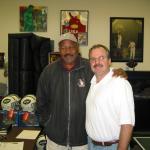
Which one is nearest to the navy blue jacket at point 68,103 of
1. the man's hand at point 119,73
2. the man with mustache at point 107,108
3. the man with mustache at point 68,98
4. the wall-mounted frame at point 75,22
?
the man with mustache at point 68,98

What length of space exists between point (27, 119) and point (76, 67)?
42.3 inches

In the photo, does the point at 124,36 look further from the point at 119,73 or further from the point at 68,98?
the point at 119,73

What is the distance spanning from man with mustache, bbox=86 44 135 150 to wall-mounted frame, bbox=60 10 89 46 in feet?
8.73

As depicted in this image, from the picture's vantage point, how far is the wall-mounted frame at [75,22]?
4.56 meters

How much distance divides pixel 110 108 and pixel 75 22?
9.58 feet

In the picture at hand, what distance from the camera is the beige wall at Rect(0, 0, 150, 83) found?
4.59m

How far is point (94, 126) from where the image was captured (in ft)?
6.24

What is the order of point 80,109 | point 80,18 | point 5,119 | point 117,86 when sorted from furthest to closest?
point 80,18
point 5,119
point 80,109
point 117,86

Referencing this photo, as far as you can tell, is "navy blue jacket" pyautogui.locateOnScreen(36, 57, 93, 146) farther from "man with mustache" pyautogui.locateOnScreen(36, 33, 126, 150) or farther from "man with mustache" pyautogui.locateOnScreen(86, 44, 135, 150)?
"man with mustache" pyautogui.locateOnScreen(86, 44, 135, 150)

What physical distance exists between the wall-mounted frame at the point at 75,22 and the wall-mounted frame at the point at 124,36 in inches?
16.3

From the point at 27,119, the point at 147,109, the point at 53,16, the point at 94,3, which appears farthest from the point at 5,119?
the point at 94,3

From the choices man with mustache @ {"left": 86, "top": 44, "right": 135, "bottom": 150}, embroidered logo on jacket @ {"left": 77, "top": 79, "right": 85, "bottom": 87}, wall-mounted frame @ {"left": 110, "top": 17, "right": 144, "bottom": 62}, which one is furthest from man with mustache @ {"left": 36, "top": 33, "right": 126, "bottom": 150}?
wall-mounted frame @ {"left": 110, "top": 17, "right": 144, "bottom": 62}

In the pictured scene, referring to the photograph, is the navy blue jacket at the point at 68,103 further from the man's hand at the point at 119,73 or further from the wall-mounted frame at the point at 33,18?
the wall-mounted frame at the point at 33,18

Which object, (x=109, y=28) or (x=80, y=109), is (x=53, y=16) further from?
(x=80, y=109)
